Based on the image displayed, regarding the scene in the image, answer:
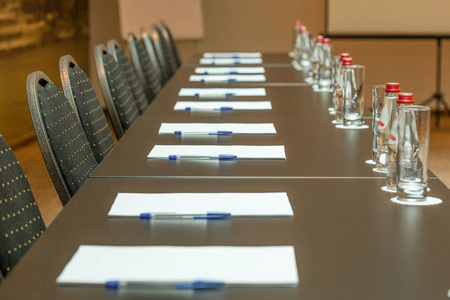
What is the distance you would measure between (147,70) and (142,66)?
0.53 feet

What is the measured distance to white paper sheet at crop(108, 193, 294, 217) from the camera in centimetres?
159

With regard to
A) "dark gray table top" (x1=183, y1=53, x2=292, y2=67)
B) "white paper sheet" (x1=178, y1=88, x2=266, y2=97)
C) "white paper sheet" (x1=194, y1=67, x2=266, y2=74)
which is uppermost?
"dark gray table top" (x1=183, y1=53, x2=292, y2=67)

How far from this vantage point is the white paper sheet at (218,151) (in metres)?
2.19

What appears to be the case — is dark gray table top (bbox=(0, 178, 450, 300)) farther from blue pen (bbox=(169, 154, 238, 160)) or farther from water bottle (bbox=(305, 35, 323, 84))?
water bottle (bbox=(305, 35, 323, 84))

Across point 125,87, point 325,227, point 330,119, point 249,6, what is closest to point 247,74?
point 125,87

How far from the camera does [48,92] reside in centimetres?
230

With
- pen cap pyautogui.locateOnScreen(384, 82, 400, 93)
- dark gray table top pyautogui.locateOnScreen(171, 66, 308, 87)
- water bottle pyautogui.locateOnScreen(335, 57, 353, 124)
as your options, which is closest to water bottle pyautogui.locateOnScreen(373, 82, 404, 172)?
pen cap pyautogui.locateOnScreen(384, 82, 400, 93)

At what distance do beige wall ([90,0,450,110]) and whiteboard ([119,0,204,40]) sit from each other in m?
0.18

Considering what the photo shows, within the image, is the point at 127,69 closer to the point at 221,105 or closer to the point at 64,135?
the point at 221,105

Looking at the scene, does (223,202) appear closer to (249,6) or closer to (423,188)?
(423,188)

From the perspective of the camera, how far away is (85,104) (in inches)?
110

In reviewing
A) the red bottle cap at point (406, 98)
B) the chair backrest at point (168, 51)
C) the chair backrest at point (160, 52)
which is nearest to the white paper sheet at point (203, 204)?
the red bottle cap at point (406, 98)

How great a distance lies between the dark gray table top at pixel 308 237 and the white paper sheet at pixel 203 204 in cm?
3

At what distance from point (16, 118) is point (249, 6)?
12.3 ft
